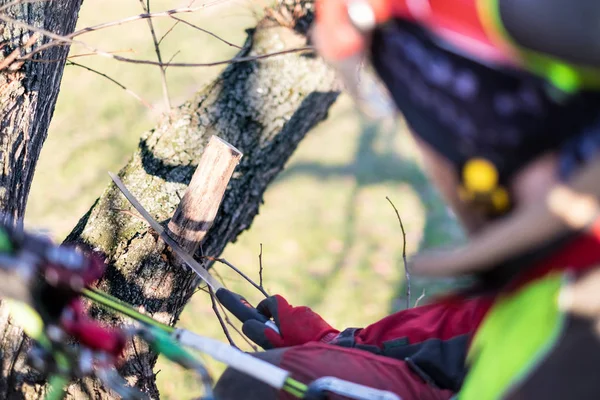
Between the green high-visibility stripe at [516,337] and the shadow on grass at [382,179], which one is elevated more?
the green high-visibility stripe at [516,337]

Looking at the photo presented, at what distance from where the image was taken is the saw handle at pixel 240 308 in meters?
1.36

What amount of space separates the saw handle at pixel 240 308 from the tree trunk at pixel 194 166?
264 mm

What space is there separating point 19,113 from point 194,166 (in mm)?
484

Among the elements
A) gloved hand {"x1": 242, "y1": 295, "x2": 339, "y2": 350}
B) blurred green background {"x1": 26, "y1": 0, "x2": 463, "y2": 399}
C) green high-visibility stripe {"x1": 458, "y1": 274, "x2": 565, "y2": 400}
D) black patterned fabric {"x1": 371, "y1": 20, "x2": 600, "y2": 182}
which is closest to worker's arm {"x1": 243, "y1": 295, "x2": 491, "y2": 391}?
gloved hand {"x1": 242, "y1": 295, "x2": 339, "y2": 350}

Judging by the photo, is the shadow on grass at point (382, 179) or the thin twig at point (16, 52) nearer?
the thin twig at point (16, 52)

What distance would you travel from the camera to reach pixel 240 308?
138cm

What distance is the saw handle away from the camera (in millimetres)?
1364

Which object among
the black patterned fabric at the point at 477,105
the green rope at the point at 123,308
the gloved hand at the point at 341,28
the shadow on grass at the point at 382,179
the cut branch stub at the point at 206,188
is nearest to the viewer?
the black patterned fabric at the point at 477,105

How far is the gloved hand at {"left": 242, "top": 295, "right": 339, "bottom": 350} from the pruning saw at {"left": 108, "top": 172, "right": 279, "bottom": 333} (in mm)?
17

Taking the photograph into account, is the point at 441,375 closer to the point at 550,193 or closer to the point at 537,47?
the point at 550,193

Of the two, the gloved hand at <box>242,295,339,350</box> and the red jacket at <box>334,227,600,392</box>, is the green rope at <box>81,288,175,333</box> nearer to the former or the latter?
the gloved hand at <box>242,295,339,350</box>

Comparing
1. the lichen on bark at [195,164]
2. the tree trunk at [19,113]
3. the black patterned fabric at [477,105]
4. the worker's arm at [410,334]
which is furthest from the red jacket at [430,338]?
the tree trunk at [19,113]

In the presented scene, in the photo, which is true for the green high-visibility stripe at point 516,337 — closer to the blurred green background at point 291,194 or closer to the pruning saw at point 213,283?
the pruning saw at point 213,283

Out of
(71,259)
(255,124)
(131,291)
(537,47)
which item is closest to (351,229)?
(255,124)
